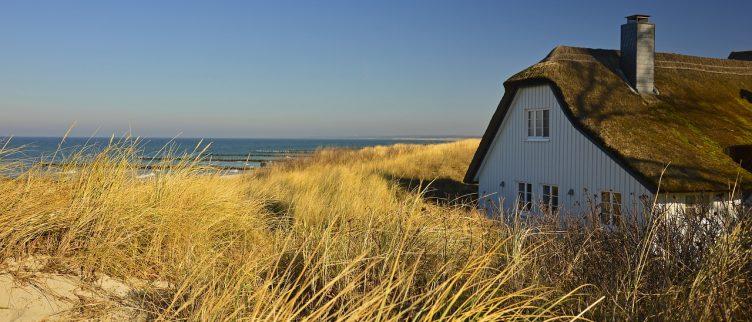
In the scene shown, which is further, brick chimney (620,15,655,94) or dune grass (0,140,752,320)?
brick chimney (620,15,655,94)

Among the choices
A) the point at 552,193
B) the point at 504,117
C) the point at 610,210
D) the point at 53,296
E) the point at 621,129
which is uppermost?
the point at 504,117

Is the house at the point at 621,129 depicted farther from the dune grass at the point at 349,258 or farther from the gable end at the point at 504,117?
the dune grass at the point at 349,258

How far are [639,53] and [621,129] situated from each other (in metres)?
2.80

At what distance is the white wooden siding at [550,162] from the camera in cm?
1269

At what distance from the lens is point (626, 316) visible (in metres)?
3.70

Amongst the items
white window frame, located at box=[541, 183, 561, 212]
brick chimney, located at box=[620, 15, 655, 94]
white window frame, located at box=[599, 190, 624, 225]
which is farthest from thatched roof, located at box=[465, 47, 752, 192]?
white window frame, located at box=[541, 183, 561, 212]

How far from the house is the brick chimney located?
24 mm

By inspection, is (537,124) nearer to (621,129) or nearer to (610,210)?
(621,129)

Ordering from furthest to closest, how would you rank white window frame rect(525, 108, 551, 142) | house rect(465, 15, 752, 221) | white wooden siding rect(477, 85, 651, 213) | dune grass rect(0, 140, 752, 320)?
white window frame rect(525, 108, 551, 142) < white wooden siding rect(477, 85, 651, 213) < house rect(465, 15, 752, 221) < dune grass rect(0, 140, 752, 320)

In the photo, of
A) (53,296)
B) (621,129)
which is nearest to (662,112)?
(621,129)

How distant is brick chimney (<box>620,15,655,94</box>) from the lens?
14.7m

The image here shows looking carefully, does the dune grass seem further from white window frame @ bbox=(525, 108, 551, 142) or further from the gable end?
white window frame @ bbox=(525, 108, 551, 142)

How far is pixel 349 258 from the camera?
165 inches

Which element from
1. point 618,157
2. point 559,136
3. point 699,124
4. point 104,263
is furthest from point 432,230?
point 699,124
